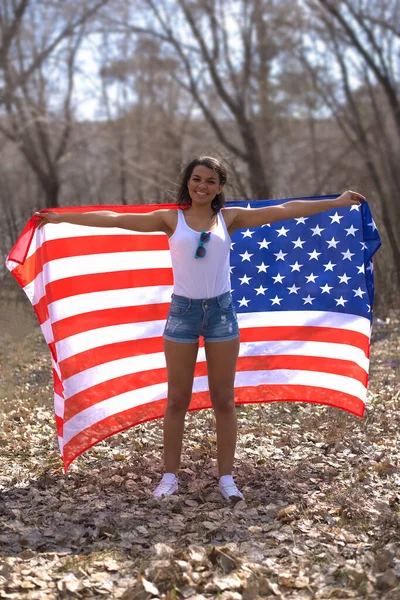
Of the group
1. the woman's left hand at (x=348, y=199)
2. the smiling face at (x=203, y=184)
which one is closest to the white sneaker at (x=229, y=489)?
the smiling face at (x=203, y=184)

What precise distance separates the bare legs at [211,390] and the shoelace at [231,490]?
10 centimetres

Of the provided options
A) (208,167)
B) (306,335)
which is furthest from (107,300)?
(306,335)

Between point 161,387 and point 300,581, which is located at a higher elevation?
point 161,387

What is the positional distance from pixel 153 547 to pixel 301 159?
37779 millimetres

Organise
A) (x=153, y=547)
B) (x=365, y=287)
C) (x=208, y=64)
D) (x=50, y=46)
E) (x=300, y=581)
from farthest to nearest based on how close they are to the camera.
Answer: (x=50, y=46) → (x=208, y=64) → (x=365, y=287) → (x=153, y=547) → (x=300, y=581)

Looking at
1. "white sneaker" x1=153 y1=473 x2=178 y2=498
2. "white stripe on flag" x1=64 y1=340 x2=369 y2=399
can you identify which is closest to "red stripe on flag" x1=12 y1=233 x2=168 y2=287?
"white stripe on flag" x1=64 y1=340 x2=369 y2=399

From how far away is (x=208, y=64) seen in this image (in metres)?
20.9

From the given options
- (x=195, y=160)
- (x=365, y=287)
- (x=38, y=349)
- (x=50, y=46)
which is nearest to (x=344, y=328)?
(x=365, y=287)

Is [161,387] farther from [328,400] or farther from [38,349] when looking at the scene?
[38,349]

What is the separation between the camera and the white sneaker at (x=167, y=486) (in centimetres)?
491

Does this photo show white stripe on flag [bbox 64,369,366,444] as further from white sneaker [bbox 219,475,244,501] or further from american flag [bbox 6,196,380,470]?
white sneaker [bbox 219,475,244,501]

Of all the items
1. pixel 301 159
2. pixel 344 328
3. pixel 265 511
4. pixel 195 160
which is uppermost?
pixel 301 159

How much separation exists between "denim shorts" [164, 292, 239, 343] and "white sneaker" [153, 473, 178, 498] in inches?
38.9

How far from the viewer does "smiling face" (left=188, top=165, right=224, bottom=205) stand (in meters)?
4.65
